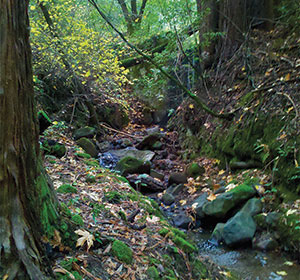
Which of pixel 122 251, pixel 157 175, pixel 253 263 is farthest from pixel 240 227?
pixel 157 175

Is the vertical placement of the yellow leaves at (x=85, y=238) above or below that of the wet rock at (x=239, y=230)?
above

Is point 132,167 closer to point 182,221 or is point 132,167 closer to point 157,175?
point 157,175

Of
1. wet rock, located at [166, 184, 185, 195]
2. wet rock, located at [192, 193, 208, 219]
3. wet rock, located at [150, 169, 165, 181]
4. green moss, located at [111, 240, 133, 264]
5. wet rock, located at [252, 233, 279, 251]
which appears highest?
green moss, located at [111, 240, 133, 264]

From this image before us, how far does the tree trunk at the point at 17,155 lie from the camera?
1381mm

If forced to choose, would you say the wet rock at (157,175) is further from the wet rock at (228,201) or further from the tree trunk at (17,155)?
the tree trunk at (17,155)

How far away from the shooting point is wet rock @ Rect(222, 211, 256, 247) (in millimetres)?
3908

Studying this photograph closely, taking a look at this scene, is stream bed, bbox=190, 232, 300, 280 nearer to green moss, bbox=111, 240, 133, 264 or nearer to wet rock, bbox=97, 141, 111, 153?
green moss, bbox=111, 240, 133, 264

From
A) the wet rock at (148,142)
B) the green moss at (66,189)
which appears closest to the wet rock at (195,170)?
the wet rock at (148,142)

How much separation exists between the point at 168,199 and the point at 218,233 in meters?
1.75

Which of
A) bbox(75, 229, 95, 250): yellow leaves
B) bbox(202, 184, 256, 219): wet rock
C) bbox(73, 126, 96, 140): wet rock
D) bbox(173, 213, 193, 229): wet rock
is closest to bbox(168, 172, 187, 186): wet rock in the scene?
bbox(173, 213, 193, 229): wet rock

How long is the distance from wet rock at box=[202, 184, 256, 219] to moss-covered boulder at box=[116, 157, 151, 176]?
2661 millimetres

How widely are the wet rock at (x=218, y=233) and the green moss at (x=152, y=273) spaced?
2136 mm

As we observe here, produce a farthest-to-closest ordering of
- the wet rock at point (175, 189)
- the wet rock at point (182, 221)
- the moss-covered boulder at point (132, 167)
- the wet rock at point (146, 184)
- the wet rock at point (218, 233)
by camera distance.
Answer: the moss-covered boulder at point (132, 167) < the wet rock at point (146, 184) < the wet rock at point (175, 189) < the wet rock at point (182, 221) < the wet rock at point (218, 233)

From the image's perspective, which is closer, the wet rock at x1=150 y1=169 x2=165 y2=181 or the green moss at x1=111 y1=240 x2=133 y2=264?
the green moss at x1=111 y1=240 x2=133 y2=264
